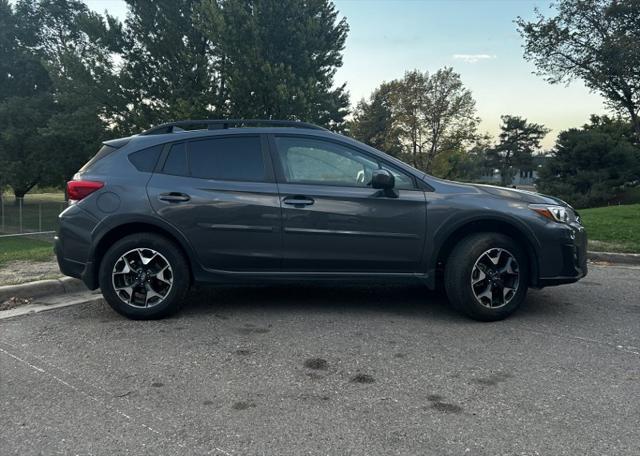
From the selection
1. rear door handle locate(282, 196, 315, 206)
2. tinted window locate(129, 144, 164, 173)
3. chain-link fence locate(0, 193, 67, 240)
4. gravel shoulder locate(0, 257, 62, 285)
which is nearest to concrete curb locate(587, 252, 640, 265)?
rear door handle locate(282, 196, 315, 206)

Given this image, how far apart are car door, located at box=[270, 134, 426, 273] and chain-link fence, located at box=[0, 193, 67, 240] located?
1730 centimetres

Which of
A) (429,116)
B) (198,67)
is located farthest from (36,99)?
(429,116)

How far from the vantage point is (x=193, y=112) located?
19.2 m

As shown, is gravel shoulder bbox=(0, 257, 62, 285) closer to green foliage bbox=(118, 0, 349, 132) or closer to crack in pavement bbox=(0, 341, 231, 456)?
crack in pavement bbox=(0, 341, 231, 456)

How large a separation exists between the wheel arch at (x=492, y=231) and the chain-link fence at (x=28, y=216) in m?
18.1

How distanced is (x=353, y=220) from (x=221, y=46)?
1713cm

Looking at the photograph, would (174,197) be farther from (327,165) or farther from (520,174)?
(520,174)

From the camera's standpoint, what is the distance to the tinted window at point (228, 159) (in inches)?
175

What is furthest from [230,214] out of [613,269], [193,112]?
[193,112]

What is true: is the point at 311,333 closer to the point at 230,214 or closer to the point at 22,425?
the point at 230,214

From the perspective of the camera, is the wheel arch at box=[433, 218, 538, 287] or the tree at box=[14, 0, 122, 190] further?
the tree at box=[14, 0, 122, 190]

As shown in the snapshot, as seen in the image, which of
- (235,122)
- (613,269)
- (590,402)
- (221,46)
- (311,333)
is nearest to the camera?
(590,402)

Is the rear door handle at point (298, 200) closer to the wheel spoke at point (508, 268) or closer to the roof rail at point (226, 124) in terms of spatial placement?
the roof rail at point (226, 124)

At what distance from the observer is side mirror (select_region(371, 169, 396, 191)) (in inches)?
167
